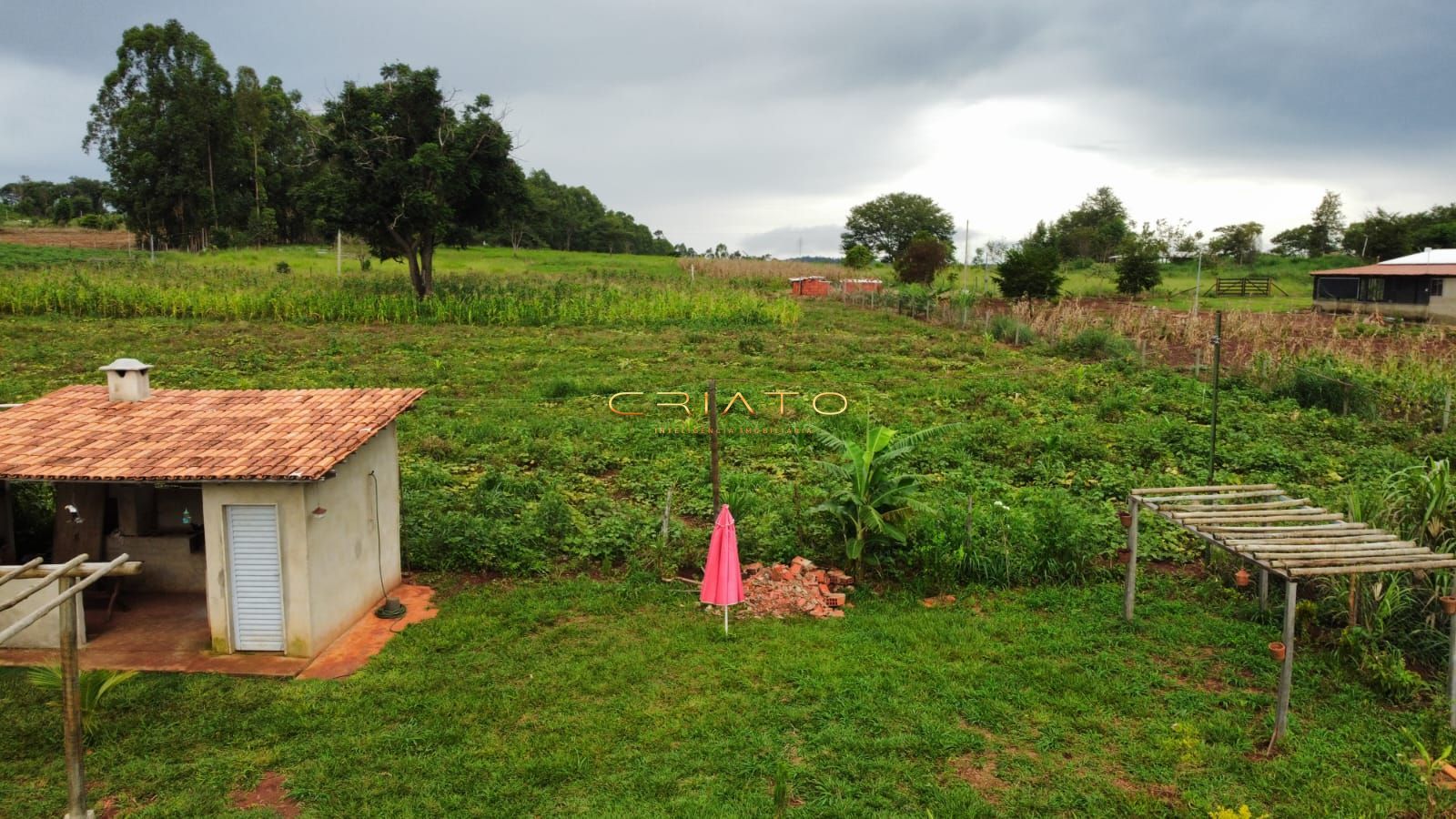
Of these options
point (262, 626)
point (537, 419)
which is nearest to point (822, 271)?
point (537, 419)

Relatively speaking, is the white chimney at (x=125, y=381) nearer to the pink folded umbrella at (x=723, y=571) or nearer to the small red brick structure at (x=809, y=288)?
the pink folded umbrella at (x=723, y=571)

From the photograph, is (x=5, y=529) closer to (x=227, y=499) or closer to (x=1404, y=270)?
(x=227, y=499)

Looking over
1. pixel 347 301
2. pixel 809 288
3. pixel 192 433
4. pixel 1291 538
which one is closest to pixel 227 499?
pixel 192 433

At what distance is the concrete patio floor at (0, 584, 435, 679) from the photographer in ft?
23.7

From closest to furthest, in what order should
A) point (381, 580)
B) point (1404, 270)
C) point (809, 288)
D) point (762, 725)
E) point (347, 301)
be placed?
1. point (762, 725)
2. point (381, 580)
3. point (347, 301)
4. point (1404, 270)
5. point (809, 288)

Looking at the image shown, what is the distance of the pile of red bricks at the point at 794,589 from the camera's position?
333 inches

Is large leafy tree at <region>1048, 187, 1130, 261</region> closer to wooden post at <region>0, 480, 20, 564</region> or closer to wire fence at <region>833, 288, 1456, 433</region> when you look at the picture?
wire fence at <region>833, 288, 1456, 433</region>

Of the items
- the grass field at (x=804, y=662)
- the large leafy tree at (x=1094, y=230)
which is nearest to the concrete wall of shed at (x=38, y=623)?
Result: the grass field at (x=804, y=662)

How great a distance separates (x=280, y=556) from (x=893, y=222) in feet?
280

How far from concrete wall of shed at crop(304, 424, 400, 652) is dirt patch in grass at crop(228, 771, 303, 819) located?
1843 mm

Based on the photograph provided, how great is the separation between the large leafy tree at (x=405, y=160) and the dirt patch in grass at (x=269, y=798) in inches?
940

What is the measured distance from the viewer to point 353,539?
320 inches

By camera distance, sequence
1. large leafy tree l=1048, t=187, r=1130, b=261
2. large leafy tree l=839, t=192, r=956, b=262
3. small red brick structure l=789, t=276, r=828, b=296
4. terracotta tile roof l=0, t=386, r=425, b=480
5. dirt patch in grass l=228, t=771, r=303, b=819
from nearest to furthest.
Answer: dirt patch in grass l=228, t=771, r=303, b=819 < terracotta tile roof l=0, t=386, r=425, b=480 < small red brick structure l=789, t=276, r=828, b=296 < large leafy tree l=1048, t=187, r=1130, b=261 < large leafy tree l=839, t=192, r=956, b=262

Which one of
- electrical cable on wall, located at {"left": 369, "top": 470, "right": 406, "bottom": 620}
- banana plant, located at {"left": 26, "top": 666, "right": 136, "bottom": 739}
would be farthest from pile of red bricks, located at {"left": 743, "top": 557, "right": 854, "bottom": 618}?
banana plant, located at {"left": 26, "top": 666, "right": 136, "bottom": 739}
